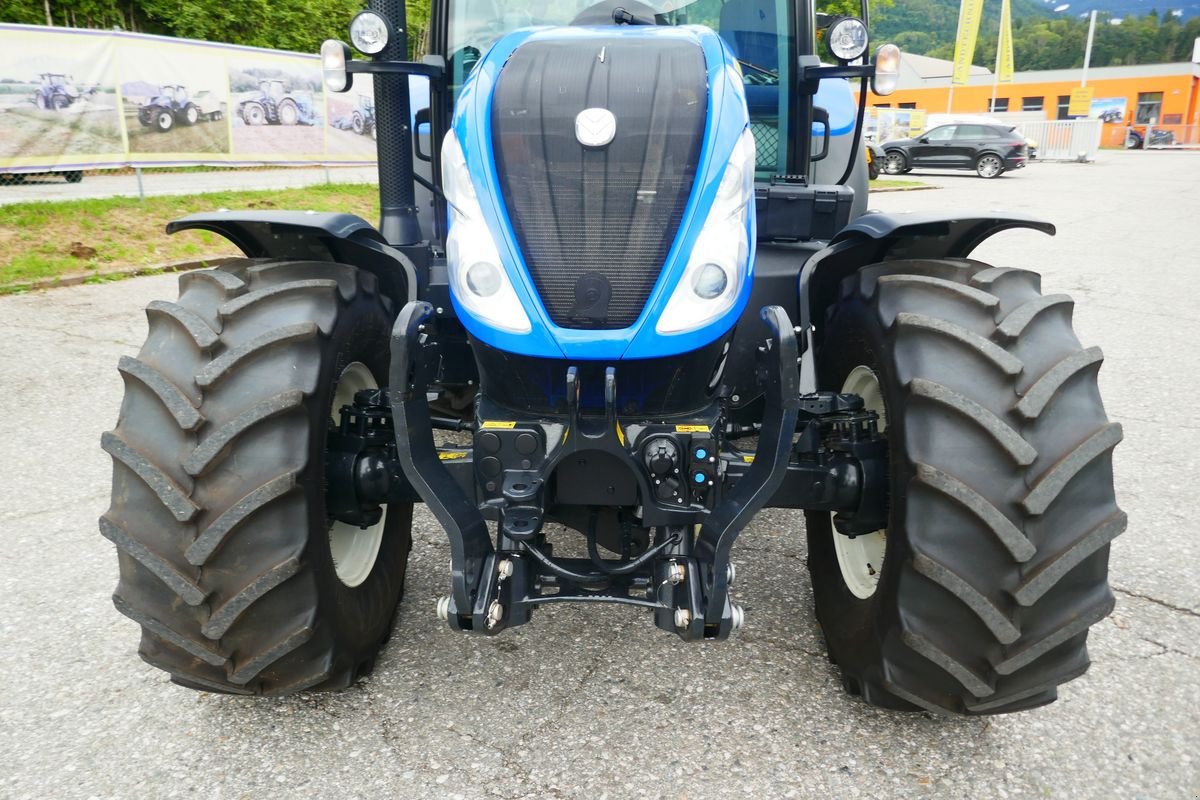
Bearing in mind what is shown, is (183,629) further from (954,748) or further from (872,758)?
(954,748)

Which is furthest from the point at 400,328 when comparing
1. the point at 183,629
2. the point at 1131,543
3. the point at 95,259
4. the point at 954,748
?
the point at 95,259

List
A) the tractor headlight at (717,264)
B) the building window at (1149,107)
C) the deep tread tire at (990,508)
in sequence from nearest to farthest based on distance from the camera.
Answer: the deep tread tire at (990,508)
the tractor headlight at (717,264)
the building window at (1149,107)

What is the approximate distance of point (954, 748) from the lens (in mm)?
2438

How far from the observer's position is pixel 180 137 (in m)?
11.6

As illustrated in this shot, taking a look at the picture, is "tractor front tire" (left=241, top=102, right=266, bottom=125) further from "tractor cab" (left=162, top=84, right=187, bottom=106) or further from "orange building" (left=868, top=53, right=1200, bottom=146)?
"orange building" (left=868, top=53, right=1200, bottom=146)

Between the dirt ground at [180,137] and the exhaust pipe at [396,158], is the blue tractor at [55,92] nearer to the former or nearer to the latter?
the dirt ground at [180,137]

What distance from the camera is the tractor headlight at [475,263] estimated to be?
226 centimetres

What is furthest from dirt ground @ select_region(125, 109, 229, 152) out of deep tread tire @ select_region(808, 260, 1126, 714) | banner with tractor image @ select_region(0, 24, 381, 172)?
deep tread tire @ select_region(808, 260, 1126, 714)

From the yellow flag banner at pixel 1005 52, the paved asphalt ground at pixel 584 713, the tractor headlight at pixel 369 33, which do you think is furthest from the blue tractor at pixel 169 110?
the yellow flag banner at pixel 1005 52

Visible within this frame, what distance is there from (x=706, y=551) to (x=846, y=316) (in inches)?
35.7

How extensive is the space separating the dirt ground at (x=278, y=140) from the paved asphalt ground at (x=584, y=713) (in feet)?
32.3

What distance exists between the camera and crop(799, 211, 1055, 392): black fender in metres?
2.55

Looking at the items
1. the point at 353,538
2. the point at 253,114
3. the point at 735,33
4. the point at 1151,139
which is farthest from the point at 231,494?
the point at 1151,139

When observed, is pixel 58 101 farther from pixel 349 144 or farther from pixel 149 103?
pixel 349 144
